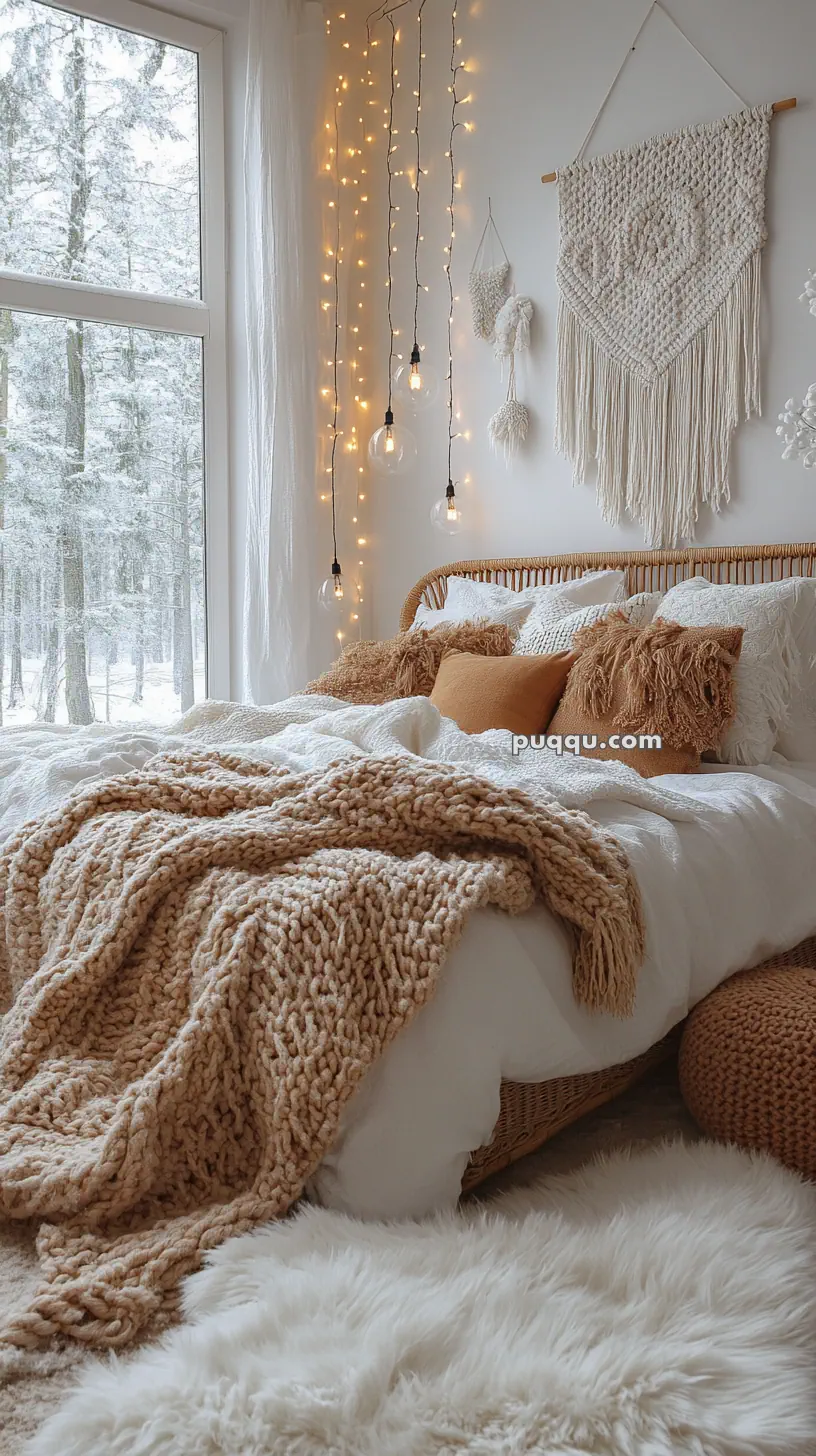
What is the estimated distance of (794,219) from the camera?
2.69 m

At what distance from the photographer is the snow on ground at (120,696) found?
343cm

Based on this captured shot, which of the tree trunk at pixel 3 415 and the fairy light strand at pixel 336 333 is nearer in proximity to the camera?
the tree trunk at pixel 3 415

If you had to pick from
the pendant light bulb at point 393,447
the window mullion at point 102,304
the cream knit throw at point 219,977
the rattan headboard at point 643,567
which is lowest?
the cream knit throw at point 219,977

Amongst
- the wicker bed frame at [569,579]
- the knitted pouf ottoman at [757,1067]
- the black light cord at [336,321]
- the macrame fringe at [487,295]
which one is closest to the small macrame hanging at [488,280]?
the macrame fringe at [487,295]

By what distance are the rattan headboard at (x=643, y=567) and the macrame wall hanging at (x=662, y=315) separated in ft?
0.32

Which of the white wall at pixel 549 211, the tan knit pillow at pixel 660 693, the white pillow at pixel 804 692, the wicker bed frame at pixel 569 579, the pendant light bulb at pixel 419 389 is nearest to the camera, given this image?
the wicker bed frame at pixel 569 579

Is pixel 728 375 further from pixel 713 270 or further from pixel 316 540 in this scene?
pixel 316 540

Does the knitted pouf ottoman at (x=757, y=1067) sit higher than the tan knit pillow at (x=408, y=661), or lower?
lower

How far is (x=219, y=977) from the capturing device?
1.26 meters

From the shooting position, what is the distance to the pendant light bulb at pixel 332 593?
3.64 m

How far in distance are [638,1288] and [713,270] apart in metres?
2.47

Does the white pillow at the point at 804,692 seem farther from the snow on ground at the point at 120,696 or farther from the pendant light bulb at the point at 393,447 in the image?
the snow on ground at the point at 120,696

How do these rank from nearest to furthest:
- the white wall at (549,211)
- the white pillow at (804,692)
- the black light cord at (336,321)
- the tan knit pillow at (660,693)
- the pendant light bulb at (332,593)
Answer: the tan knit pillow at (660,693) → the white pillow at (804,692) → the white wall at (549,211) → the pendant light bulb at (332,593) → the black light cord at (336,321)

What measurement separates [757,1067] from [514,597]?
1.68 meters
